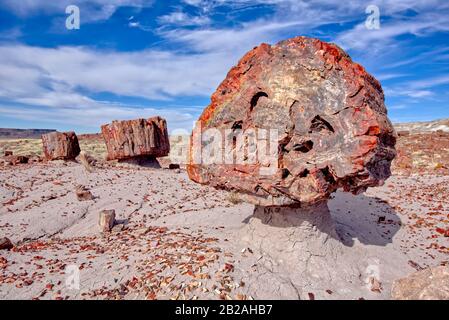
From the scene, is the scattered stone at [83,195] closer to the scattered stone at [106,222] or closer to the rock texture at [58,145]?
the scattered stone at [106,222]

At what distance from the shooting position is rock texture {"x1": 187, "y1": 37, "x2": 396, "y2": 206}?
4473 mm

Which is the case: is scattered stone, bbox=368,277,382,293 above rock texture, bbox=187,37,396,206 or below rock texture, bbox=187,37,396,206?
below

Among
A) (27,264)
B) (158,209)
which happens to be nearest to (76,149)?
(158,209)

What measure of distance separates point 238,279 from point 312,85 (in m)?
3.20

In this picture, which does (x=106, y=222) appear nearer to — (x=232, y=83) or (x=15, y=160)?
(x=232, y=83)

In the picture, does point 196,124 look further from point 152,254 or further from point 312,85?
point 152,254

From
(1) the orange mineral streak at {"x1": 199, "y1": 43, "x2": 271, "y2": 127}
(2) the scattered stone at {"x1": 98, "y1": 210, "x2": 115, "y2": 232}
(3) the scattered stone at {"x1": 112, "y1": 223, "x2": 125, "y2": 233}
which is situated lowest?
(3) the scattered stone at {"x1": 112, "y1": 223, "x2": 125, "y2": 233}

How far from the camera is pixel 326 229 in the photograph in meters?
5.79

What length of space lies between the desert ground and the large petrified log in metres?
0.16

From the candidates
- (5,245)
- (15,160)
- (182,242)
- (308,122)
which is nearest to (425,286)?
(308,122)

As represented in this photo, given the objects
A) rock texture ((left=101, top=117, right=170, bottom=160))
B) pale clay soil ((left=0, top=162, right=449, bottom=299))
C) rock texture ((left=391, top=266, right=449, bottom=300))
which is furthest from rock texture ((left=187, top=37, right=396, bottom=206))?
rock texture ((left=101, top=117, right=170, bottom=160))

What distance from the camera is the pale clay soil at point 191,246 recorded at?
181 inches

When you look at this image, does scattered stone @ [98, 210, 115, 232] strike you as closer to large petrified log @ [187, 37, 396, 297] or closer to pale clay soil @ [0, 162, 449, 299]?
pale clay soil @ [0, 162, 449, 299]

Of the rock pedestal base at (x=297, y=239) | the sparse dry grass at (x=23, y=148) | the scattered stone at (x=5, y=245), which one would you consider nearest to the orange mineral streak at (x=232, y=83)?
the rock pedestal base at (x=297, y=239)
